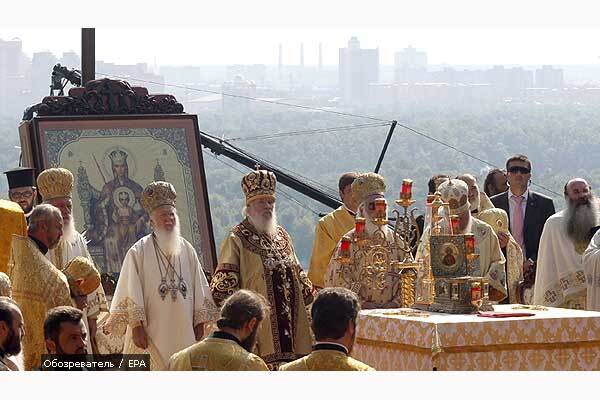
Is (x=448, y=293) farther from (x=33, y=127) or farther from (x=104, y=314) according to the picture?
(x=33, y=127)

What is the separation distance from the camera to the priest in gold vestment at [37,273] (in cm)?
912

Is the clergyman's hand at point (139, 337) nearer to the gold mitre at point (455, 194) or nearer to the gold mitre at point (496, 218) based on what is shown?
the gold mitre at point (455, 194)

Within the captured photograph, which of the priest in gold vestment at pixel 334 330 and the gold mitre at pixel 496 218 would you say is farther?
the gold mitre at pixel 496 218

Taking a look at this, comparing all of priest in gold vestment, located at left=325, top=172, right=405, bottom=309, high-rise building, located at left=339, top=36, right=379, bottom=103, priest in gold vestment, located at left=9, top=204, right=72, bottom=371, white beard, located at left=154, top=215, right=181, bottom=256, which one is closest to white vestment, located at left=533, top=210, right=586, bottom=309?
priest in gold vestment, located at left=325, top=172, right=405, bottom=309

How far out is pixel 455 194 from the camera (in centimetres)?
989

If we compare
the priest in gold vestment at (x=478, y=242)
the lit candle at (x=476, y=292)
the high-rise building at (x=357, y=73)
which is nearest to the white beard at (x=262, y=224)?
the priest in gold vestment at (x=478, y=242)

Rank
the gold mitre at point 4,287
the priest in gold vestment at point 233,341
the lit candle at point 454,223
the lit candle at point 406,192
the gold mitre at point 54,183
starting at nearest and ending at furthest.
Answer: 1. the priest in gold vestment at point 233,341
2. the gold mitre at point 4,287
3. the lit candle at point 454,223
4. the lit candle at point 406,192
5. the gold mitre at point 54,183

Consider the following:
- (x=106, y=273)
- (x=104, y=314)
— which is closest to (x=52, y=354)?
(x=104, y=314)

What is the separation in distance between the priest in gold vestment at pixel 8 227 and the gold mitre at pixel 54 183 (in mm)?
1395

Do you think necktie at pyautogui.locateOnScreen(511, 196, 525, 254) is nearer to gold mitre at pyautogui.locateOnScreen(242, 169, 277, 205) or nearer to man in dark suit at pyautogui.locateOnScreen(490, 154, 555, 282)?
man in dark suit at pyautogui.locateOnScreen(490, 154, 555, 282)

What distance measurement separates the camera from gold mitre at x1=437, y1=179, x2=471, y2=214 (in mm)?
9859

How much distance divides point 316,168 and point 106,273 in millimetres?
20407

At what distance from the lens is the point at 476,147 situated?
33.9 meters
